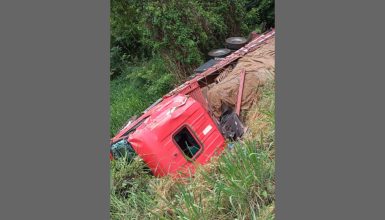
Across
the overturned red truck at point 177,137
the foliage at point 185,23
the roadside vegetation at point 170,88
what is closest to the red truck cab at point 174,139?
the overturned red truck at point 177,137

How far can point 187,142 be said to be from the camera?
6.01 m

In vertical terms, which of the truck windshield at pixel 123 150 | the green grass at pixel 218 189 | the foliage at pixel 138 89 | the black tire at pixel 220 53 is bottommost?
the foliage at pixel 138 89

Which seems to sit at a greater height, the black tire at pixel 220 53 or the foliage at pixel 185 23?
the foliage at pixel 185 23

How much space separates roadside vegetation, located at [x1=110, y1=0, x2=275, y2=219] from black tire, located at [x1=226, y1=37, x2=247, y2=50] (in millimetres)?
511

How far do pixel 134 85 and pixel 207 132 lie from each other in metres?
5.22

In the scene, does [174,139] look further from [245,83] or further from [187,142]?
[245,83]

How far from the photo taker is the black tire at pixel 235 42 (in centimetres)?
911

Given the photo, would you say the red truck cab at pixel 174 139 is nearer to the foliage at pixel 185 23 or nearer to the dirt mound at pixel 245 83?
the dirt mound at pixel 245 83

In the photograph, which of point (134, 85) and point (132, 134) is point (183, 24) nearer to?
point (134, 85)

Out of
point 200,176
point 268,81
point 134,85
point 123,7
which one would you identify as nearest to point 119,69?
point 134,85

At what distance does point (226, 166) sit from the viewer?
12.8 feet

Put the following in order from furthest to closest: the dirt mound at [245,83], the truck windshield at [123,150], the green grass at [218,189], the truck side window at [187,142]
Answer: the dirt mound at [245,83], the truck side window at [187,142], the truck windshield at [123,150], the green grass at [218,189]

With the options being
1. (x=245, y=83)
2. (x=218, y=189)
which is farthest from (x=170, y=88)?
(x=218, y=189)

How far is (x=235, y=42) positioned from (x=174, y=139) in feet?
13.4
